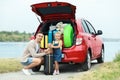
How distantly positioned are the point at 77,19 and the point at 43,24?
114 centimetres

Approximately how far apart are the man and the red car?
77 centimetres

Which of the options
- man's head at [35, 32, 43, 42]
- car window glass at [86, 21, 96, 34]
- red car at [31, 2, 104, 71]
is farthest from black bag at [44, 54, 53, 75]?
car window glass at [86, 21, 96, 34]

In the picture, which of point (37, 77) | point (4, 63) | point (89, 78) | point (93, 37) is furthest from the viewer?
point (4, 63)

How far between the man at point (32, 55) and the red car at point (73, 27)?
775 mm

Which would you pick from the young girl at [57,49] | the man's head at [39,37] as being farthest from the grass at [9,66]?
the young girl at [57,49]

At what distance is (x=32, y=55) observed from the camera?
48.4ft

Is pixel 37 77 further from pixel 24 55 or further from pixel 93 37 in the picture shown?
pixel 93 37

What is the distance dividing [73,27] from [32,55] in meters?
1.66

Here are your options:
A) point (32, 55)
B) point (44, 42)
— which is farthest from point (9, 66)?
point (32, 55)

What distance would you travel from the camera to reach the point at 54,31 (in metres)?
15.2

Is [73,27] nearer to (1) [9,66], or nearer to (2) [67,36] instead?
(2) [67,36]

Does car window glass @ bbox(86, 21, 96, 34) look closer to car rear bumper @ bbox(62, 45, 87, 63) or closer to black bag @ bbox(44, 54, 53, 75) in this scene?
car rear bumper @ bbox(62, 45, 87, 63)

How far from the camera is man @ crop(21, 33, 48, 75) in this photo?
14727 mm

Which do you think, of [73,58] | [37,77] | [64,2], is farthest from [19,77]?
[64,2]
